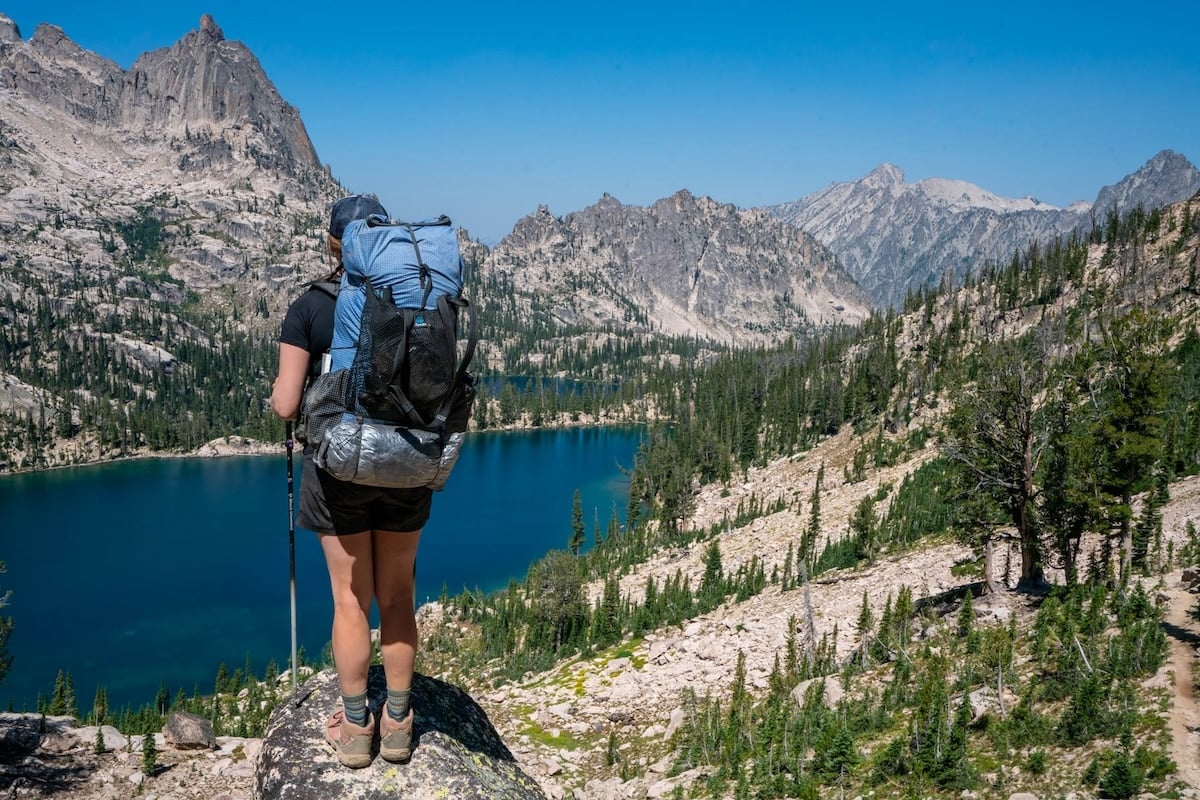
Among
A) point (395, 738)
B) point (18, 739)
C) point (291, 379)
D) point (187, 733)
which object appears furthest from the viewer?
point (187, 733)

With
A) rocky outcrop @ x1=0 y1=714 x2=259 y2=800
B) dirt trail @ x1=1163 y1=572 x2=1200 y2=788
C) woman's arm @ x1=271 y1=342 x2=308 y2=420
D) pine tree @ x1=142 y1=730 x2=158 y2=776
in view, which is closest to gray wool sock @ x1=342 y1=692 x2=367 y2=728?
woman's arm @ x1=271 y1=342 x2=308 y2=420

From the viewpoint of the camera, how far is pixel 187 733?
11.6 m

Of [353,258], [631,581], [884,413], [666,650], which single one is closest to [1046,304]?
[884,413]

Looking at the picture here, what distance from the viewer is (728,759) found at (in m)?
15.4

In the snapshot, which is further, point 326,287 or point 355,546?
point 355,546

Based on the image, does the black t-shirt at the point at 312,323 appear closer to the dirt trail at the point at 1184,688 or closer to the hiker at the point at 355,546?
the hiker at the point at 355,546

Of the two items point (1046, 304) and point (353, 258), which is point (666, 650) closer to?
point (353, 258)

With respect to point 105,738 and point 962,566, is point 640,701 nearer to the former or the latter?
point 962,566

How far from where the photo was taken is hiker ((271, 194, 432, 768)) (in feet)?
Result: 16.3

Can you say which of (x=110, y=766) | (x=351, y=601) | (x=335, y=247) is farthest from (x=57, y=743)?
(x=335, y=247)

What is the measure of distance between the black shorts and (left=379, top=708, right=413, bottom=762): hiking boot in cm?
160

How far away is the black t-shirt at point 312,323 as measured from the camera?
494 centimetres

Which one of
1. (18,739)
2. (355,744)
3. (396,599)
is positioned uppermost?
(396,599)

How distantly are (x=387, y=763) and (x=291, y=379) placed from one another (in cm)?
309
